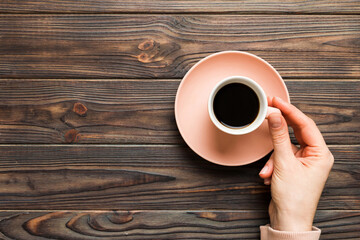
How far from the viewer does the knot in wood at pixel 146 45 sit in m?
0.92

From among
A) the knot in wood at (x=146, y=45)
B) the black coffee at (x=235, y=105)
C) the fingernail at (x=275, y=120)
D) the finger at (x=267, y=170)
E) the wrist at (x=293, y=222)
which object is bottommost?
the wrist at (x=293, y=222)

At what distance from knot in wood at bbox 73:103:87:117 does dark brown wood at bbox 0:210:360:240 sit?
Answer: 0.28 m

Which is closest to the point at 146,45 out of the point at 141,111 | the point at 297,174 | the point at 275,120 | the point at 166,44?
the point at 166,44

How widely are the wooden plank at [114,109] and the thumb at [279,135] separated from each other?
0.16 meters

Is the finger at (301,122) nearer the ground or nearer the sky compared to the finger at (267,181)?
nearer the sky

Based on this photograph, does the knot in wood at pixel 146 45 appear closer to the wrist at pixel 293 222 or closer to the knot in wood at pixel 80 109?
the knot in wood at pixel 80 109

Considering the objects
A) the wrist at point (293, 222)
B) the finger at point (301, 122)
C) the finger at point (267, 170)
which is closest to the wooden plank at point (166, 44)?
the finger at point (301, 122)

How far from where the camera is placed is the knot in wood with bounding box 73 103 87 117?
92cm

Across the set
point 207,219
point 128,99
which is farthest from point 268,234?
point 128,99

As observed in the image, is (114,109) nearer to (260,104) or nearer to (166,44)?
(166,44)

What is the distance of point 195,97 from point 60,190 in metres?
0.47

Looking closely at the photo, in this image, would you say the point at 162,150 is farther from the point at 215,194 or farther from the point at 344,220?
the point at 344,220

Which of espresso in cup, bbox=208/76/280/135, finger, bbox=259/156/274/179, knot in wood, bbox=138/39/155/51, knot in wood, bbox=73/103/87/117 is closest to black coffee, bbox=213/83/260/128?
espresso in cup, bbox=208/76/280/135

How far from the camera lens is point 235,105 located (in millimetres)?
816
